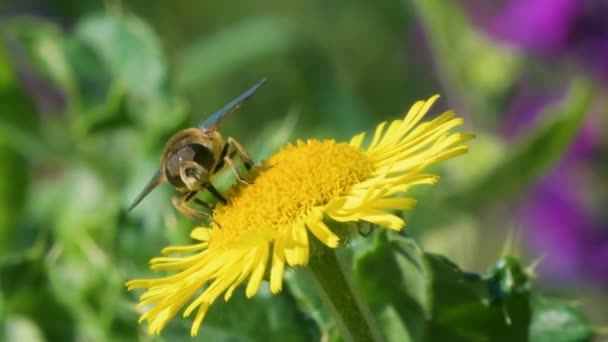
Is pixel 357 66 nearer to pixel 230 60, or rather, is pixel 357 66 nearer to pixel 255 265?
pixel 230 60

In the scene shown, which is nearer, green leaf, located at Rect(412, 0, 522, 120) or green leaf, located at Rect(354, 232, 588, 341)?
green leaf, located at Rect(354, 232, 588, 341)

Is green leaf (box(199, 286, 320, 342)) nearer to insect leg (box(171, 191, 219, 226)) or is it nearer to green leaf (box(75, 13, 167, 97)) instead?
insect leg (box(171, 191, 219, 226))

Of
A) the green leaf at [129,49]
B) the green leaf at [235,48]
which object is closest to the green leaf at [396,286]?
the green leaf at [129,49]

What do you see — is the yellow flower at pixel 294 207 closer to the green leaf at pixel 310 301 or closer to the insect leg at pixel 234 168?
the insect leg at pixel 234 168

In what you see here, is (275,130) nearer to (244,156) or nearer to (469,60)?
(469,60)

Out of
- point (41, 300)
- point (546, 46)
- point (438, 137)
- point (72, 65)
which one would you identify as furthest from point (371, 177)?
point (546, 46)

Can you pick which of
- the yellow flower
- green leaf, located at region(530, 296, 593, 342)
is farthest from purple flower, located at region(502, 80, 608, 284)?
the yellow flower

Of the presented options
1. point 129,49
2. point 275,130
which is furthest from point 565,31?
point 129,49
